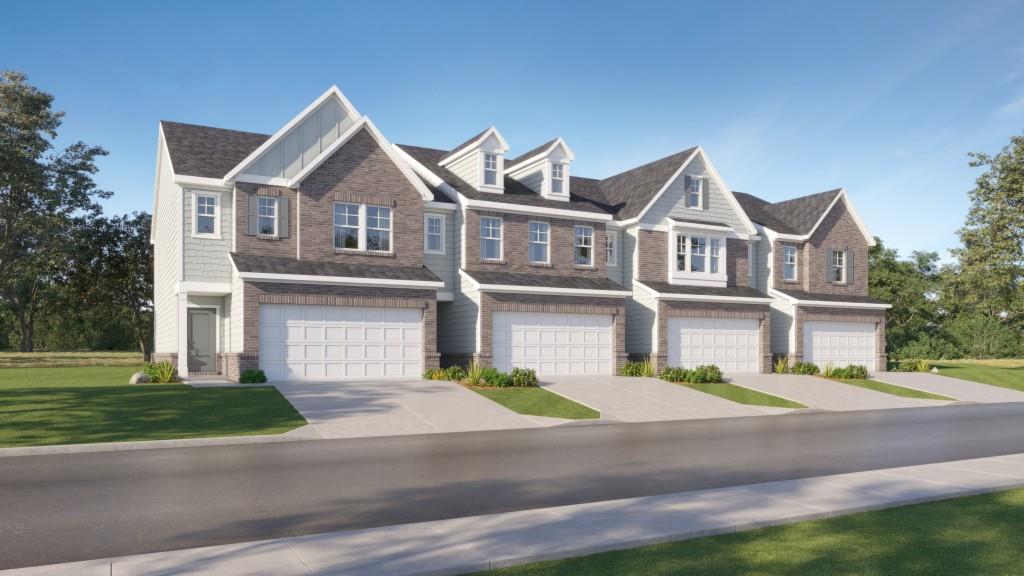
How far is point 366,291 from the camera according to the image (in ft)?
95.0

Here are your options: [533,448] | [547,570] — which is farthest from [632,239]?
[547,570]

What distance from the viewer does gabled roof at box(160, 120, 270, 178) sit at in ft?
95.6

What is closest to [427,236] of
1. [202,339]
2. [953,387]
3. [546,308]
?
[546,308]

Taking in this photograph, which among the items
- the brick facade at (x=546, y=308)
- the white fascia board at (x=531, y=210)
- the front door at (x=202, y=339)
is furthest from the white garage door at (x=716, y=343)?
the front door at (x=202, y=339)

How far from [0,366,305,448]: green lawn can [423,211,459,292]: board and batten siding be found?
9842 mm

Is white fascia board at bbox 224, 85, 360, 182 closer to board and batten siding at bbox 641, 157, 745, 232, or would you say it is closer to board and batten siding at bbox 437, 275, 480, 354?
board and batten siding at bbox 437, 275, 480, 354

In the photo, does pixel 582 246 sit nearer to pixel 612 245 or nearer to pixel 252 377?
pixel 612 245

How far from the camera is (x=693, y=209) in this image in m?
38.8

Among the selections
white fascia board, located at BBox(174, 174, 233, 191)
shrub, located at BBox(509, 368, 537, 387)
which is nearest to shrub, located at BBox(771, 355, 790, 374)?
shrub, located at BBox(509, 368, 537, 387)

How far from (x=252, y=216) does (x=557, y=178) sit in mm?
13197

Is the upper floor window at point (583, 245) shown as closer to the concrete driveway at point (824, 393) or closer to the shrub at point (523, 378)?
the shrub at point (523, 378)

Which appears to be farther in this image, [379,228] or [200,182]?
[379,228]

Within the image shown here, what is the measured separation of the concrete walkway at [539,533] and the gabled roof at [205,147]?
23004 mm

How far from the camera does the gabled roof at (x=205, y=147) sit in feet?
95.6
